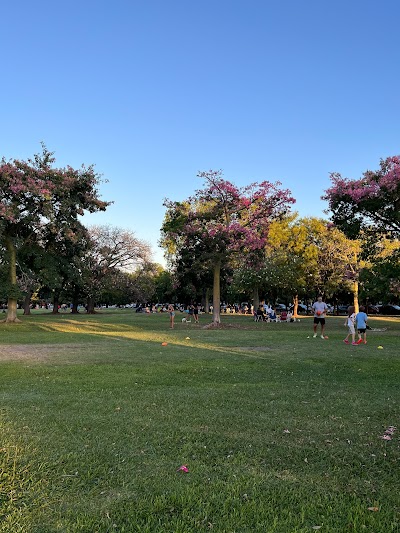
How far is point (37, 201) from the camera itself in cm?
2373

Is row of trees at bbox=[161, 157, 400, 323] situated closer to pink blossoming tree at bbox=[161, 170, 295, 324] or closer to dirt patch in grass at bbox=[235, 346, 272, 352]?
pink blossoming tree at bbox=[161, 170, 295, 324]

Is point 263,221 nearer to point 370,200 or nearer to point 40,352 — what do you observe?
point 370,200

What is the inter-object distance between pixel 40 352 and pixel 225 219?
45.8 feet

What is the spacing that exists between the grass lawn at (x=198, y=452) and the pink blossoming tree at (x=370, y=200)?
1398 centimetres

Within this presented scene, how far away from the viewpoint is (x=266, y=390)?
733 cm

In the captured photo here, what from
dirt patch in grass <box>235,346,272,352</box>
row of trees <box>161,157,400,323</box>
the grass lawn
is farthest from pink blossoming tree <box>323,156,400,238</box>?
the grass lawn

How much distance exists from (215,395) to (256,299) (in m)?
36.8

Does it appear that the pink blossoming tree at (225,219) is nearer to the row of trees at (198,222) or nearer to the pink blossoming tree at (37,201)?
the row of trees at (198,222)

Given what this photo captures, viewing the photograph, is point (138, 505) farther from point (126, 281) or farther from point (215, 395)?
point (126, 281)

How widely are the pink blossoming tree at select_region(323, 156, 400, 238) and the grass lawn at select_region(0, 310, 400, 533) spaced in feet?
45.9

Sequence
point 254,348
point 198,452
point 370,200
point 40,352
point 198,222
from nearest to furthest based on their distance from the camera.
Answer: point 198,452, point 40,352, point 254,348, point 370,200, point 198,222

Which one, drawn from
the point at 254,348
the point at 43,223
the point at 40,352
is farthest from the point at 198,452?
the point at 43,223

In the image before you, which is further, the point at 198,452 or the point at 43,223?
the point at 43,223

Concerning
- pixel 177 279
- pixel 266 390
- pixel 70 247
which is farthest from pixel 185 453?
pixel 177 279
